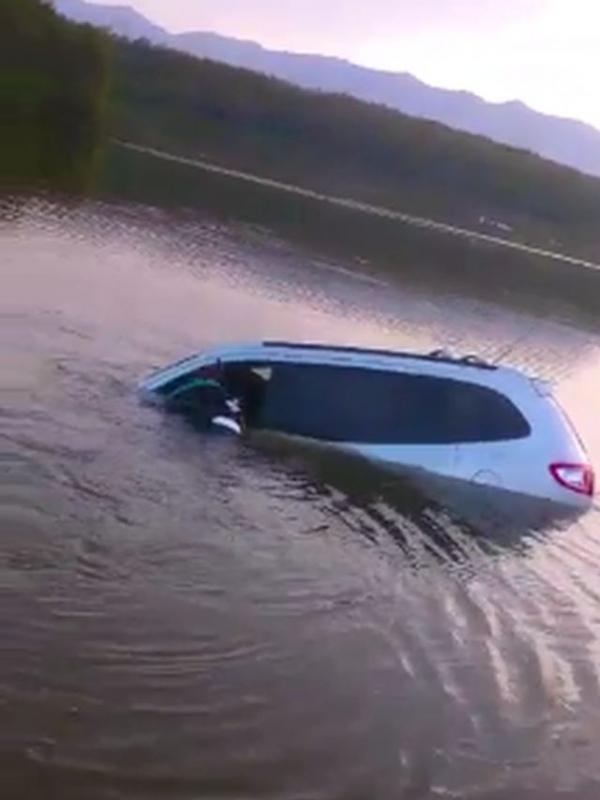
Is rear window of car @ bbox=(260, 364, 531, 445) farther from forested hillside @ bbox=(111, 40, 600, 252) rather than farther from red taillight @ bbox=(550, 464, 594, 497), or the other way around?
forested hillside @ bbox=(111, 40, 600, 252)

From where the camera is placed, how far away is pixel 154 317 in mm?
22719

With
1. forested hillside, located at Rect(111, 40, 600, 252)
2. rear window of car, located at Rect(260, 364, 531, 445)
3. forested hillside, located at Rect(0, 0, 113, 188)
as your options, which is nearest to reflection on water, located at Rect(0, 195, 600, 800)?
rear window of car, located at Rect(260, 364, 531, 445)

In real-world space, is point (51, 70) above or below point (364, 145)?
above

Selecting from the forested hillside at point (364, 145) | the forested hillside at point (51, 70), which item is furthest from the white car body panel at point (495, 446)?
the forested hillside at point (364, 145)

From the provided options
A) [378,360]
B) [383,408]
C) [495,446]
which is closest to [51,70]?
[378,360]

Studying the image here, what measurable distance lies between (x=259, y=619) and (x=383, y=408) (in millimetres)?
5025

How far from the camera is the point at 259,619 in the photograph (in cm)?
951

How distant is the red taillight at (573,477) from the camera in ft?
45.0

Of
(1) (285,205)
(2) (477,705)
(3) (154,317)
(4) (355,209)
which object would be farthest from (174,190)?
(2) (477,705)

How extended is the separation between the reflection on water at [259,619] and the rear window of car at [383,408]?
415 millimetres

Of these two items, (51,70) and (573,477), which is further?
(51,70)

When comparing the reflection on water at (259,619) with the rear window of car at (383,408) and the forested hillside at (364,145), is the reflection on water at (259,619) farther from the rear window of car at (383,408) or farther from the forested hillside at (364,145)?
the forested hillside at (364,145)

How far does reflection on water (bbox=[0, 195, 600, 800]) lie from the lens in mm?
7586

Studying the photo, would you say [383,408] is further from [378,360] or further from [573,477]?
[573,477]
